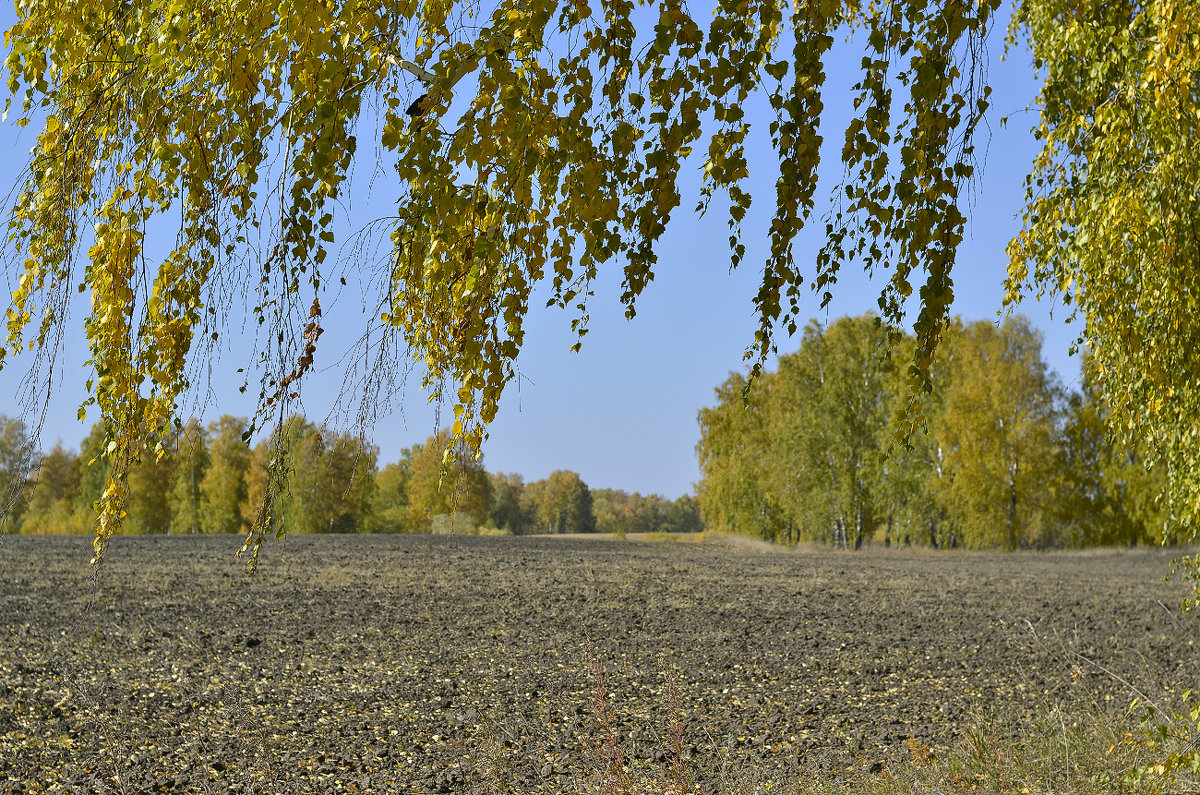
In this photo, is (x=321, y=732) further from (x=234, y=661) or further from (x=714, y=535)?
(x=714, y=535)

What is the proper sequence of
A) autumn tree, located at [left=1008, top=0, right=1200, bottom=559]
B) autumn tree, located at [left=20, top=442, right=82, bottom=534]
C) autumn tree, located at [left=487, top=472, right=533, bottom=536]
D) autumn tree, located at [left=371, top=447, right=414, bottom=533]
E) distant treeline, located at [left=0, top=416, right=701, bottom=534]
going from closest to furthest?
distant treeline, located at [left=0, top=416, right=701, bottom=534]
autumn tree, located at [left=1008, top=0, right=1200, bottom=559]
autumn tree, located at [left=20, top=442, right=82, bottom=534]
autumn tree, located at [left=371, top=447, right=414, bottom=533]
autumn tree, located at [left=487, top=472, right=533, bottom=536]

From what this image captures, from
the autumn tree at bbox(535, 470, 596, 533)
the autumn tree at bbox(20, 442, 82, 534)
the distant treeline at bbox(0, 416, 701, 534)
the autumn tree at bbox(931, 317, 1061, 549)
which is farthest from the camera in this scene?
the autumn tree at bbox(535, 470, 596, 533)

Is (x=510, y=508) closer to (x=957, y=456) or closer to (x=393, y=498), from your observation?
(x=393, y=498)

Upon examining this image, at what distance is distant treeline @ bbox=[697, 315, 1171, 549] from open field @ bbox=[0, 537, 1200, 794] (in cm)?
1110

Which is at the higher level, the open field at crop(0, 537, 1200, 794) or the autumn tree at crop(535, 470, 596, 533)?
the autumn tree at crop(535, 470, 596, 533)

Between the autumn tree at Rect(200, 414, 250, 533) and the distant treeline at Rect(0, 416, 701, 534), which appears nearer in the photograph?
the distant treeline at Rect(0, 416, 701, 534)

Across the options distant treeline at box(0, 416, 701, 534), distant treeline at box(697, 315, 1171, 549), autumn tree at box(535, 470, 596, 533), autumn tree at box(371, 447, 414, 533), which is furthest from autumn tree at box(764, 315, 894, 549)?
autumn tree at box(535, 470, 596, 533)

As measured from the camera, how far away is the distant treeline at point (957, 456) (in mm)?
22000

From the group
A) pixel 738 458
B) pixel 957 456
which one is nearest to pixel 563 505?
pixel 738 458

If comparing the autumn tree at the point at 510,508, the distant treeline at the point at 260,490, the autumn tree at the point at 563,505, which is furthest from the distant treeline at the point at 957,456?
the autumn tree at the point at 563,505

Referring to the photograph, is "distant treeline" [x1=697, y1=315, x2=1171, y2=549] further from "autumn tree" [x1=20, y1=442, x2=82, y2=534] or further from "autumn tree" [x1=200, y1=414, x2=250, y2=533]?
"autumn tree" [x1=20, y1=442, x2=82, y2=534]

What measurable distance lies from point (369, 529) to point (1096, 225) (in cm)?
3402

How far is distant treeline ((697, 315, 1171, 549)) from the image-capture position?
2200 cm

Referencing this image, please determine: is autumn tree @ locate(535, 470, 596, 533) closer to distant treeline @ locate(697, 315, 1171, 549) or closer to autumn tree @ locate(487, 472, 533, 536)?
autumn tree @ locate(487, 472, 533, 536)
